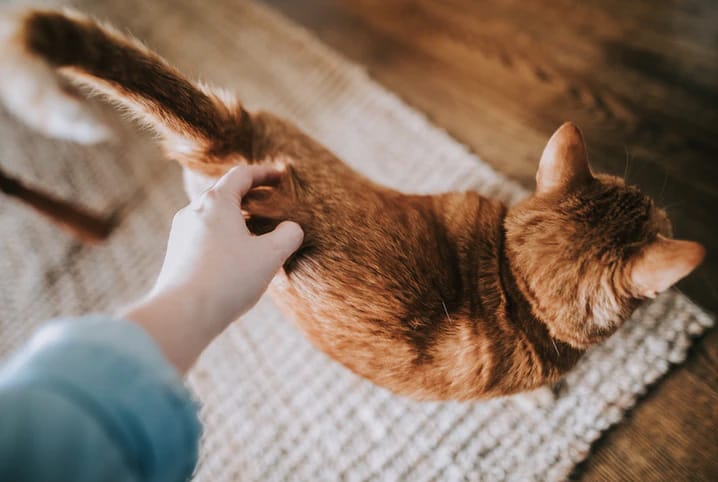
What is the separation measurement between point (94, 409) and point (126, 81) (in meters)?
0.46

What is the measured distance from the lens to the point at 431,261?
0.75 m

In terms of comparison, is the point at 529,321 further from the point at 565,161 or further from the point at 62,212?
the point at 62,212

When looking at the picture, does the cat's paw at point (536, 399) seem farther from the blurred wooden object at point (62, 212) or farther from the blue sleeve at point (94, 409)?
the blurred wooden object at point (62, 212)

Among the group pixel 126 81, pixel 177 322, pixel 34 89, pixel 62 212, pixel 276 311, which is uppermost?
pixel 126 81

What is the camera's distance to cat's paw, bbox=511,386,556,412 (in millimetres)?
910

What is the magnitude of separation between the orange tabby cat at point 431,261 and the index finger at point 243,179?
22 millimetres

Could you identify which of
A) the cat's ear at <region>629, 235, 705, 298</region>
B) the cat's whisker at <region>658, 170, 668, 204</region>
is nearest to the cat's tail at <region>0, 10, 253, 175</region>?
the cat's ear at <region>629, 235, 705, 298</region>

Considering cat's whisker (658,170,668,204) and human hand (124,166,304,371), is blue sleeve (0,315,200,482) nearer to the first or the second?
human hand (124,166,304,371)

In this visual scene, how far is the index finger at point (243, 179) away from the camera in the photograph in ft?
2.12

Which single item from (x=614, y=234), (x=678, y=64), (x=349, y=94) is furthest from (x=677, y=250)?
(x=349, y=94)

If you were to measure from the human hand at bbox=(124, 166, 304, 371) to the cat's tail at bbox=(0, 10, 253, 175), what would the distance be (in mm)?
151

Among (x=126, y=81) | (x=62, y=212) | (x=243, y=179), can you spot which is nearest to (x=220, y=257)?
(x=243, y=179)

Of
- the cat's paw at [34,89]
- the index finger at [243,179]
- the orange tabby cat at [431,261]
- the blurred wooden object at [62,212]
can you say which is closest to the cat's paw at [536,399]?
the orange tabby cat at [431,261]

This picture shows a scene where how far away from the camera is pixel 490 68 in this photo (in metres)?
1.35
